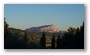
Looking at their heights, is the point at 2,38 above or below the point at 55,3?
below

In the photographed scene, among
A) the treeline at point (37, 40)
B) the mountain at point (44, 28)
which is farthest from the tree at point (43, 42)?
the mountain at point (44, 28)

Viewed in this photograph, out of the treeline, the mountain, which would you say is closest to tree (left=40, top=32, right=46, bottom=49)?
the treeline

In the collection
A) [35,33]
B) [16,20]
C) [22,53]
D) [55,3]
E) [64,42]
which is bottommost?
[22,53]

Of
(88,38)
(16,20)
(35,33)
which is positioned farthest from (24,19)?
(88,38)

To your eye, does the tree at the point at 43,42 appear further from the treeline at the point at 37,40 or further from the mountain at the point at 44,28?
the mountain at the point at 44,28

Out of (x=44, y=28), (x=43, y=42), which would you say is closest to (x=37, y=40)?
(x=43, y=42)

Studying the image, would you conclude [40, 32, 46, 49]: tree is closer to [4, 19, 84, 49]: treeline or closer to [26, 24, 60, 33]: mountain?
[4, 19, 84, 49]: treeline

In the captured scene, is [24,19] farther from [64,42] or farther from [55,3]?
[64,42]
